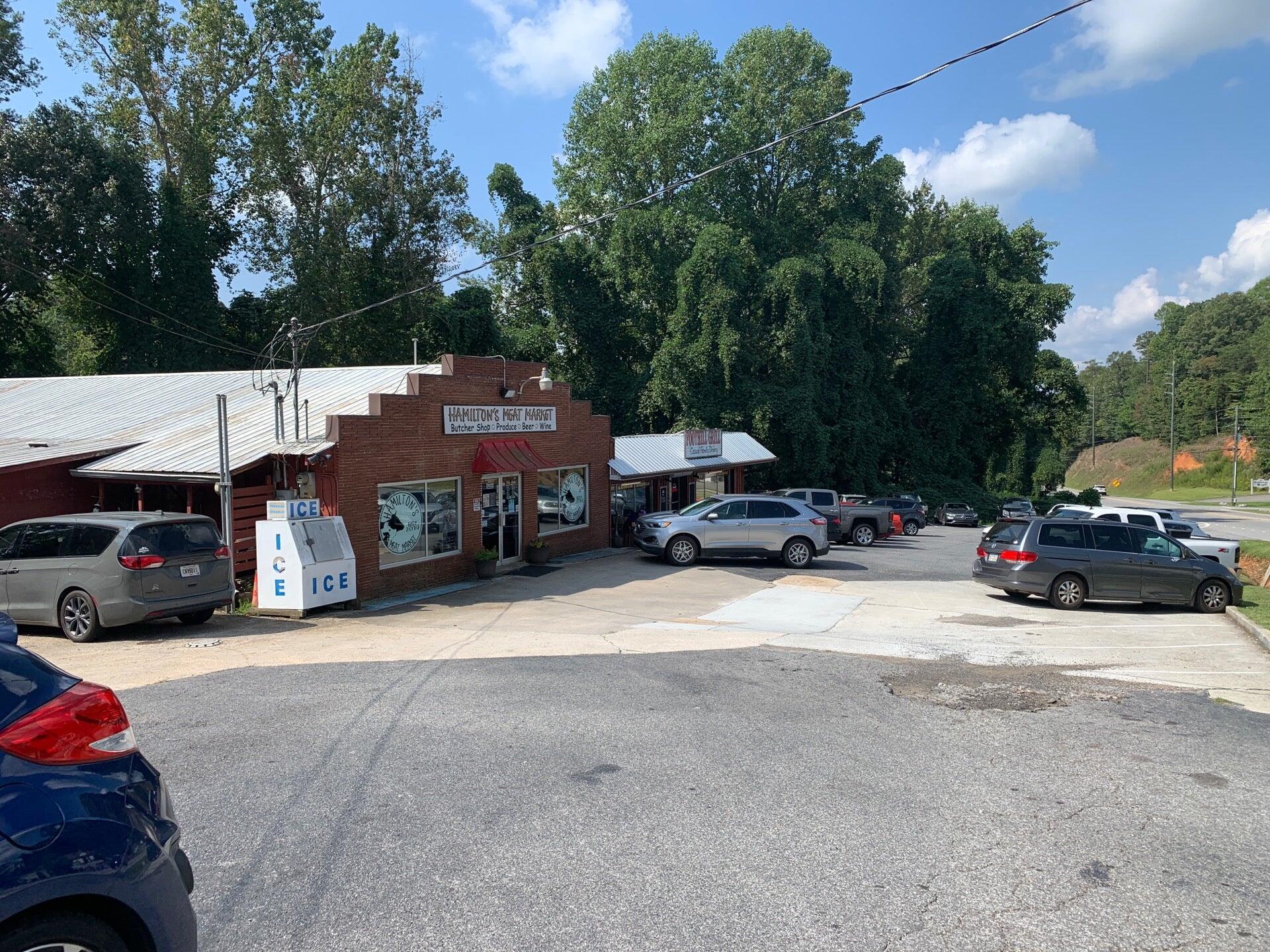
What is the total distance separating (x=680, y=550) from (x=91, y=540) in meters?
12.7

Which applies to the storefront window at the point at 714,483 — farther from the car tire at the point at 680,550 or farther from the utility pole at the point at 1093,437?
the utility pole at the point at 1093,437

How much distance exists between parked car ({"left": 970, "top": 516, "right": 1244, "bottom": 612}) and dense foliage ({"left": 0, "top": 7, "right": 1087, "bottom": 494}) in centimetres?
2518

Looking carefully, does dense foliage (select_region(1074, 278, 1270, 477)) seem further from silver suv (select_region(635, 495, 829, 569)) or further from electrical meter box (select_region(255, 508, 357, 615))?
electrical meter box (select_region(255, 508, 357, 615))

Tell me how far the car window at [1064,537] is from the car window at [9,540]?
16.2 metres

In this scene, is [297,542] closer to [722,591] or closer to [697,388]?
[722,591]

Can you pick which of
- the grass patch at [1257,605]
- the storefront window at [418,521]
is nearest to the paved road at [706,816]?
the grass patch at [1257,605]

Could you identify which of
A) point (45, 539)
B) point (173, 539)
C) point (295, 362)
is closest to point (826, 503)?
point (295, 362)

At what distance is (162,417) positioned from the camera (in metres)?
20.2

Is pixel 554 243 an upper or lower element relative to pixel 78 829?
upper

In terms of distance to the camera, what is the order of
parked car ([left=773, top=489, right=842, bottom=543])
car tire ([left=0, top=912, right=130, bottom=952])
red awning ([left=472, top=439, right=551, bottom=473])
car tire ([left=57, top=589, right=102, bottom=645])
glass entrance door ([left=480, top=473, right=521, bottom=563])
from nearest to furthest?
car tire ([left=0, top=912, right=130, bottom=952]) < car tire ([left=57, top=589, right=102, bottom=645]) < red awning ([left=472, top=439, right=551, bottom=473]) < glass entrance door ([left=480, top=473, right=521, bottom=563]) < parked car ([left=773, top=489, right=842, bottom=543])

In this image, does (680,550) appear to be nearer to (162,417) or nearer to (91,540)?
(162,417)

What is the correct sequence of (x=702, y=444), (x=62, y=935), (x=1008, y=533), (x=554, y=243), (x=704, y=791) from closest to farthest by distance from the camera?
1. (x=62, y=935)
2. (x=704, y=791)
3. (x=1008, y=533)
4. (x=702, y=444)
5. (x=554, y=243)

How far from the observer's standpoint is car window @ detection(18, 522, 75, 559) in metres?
12.1

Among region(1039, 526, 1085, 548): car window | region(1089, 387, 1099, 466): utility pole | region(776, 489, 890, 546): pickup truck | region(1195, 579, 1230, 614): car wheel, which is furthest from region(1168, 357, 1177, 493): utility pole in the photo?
region(1039, 526, 1085, 548): car window
